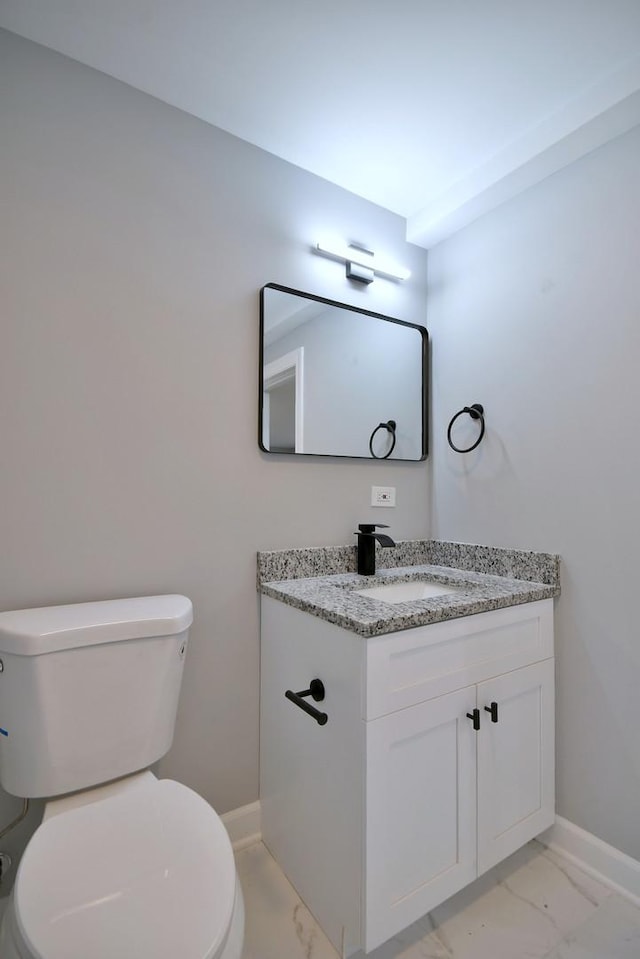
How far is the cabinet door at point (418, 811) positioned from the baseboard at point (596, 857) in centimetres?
42

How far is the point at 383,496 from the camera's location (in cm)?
181

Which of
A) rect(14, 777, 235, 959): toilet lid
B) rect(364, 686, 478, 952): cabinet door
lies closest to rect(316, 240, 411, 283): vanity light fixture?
rect(364, 686, 478, 952): cabinet door

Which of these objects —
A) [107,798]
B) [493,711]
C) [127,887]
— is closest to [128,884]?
[127,887]

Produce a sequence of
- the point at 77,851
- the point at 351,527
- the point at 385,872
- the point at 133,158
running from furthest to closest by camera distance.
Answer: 1. the point at 351,527
2. the point at 133,158
3. the point at 385,872
4. the point at 77,851

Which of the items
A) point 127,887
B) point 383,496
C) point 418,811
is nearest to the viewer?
point 127,887

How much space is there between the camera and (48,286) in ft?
3.98

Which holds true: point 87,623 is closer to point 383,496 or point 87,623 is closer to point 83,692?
point 83,692

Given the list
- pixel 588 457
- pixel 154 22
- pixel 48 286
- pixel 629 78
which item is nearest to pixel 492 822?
pixel 588 457

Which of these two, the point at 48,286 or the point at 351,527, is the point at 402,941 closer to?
the point at 351,527

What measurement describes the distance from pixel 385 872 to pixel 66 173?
1949 mm

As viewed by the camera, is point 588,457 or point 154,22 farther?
point 588,457

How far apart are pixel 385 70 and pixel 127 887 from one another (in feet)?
6.48

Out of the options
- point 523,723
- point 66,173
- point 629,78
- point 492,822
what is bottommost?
point 492,822

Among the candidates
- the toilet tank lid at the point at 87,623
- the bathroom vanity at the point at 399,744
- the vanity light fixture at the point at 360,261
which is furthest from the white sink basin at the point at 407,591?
the vanity light fixture at the point at 360,261
